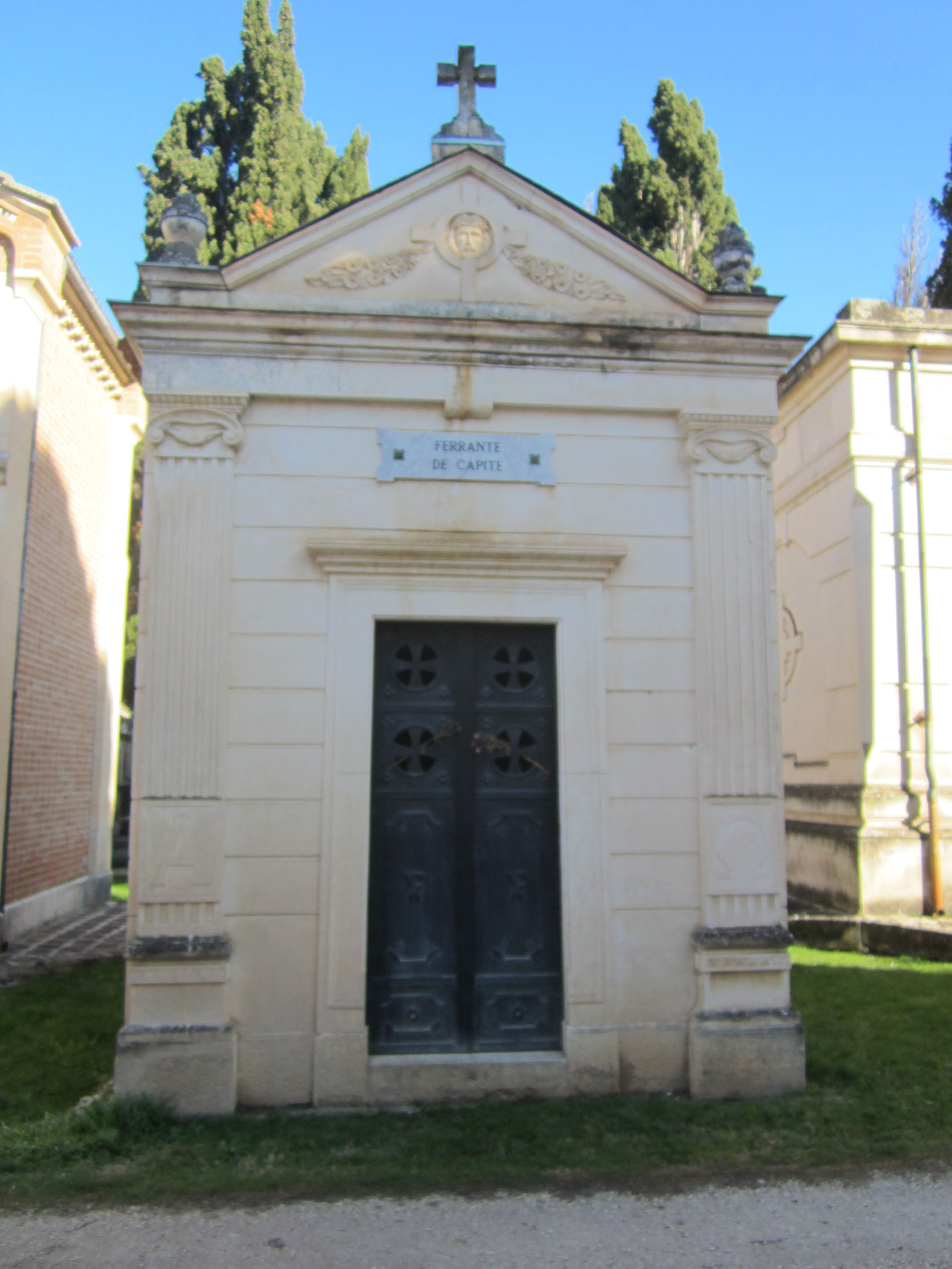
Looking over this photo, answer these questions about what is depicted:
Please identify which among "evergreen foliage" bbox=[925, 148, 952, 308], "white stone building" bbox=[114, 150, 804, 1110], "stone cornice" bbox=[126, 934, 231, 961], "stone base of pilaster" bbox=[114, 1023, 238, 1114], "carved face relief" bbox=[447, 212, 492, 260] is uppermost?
"evergreen foliage" bbox=[925, 148, 952, 308]

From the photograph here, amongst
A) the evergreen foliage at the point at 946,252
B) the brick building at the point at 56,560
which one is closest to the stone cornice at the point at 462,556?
the brick building at the point at 56,560

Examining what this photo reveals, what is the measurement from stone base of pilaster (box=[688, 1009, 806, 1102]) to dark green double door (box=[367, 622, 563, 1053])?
2.48ft

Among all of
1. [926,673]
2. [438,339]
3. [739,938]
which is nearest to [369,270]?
[438,339]

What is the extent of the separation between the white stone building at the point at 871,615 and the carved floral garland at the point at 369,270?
234 inches

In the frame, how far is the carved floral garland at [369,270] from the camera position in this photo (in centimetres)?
587

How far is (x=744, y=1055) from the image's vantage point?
5.39 m

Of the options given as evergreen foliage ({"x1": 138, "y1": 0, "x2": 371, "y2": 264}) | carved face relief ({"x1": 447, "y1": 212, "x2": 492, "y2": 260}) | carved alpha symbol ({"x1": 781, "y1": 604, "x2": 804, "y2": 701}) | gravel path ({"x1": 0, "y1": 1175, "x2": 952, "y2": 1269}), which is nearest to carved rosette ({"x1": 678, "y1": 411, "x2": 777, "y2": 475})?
carved face relief ({"x1": 447, "y1": 212, "x2": 492, "y2": 260})

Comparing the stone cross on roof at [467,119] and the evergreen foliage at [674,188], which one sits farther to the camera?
the evergreen foliage at [674,188]

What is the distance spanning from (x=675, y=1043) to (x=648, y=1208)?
1.47m

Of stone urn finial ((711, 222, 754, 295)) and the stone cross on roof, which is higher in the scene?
the stone cross on roof

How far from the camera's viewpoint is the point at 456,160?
6008 millimetres

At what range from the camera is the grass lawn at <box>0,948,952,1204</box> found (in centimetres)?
429

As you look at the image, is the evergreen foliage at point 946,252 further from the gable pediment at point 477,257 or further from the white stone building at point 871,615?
the gable pediment at point 477,257

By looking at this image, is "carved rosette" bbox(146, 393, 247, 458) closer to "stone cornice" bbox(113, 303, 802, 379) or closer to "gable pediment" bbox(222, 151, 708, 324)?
"stone cornice" bbox(113, 303, 802, 379)
